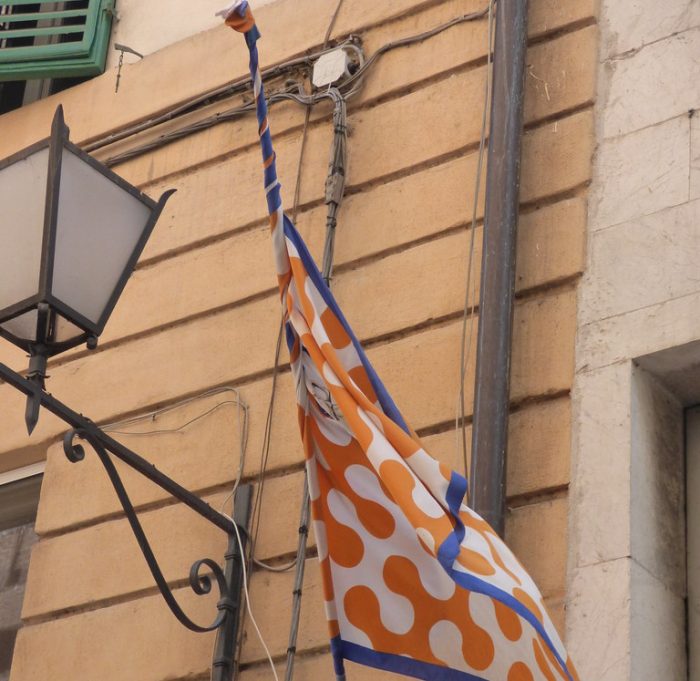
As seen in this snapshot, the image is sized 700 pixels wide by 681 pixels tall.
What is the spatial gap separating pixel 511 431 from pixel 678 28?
1444 mm

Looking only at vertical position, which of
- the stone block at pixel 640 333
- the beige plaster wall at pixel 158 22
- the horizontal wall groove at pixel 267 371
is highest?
the beige plaster wall at pixel 158 22

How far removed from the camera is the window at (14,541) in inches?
241

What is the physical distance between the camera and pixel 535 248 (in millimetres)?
5266

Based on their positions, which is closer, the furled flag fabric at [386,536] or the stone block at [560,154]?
the furled flag fabric at [386,536]

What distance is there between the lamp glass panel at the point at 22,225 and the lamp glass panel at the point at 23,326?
58 millimetres

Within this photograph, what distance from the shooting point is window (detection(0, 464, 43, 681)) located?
612cm

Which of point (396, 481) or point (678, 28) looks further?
point (678, 28)

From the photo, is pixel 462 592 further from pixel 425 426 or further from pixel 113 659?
pixel 113 659

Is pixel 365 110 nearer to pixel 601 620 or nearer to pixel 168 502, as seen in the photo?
pixel 168 502

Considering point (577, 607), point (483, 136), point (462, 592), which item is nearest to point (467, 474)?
point (577, 607)

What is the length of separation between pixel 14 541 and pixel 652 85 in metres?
2.90

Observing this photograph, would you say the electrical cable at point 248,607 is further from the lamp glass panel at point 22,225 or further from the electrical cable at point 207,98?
the electrical cable at point 207,98

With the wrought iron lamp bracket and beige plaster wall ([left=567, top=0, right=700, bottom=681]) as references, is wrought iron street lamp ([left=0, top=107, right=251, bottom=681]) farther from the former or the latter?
beige plaster wall ([left=567, top=0, right=700, bottom=681])

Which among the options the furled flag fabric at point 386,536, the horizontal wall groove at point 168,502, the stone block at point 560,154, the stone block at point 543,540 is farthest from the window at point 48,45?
the stone block at point 543,540
